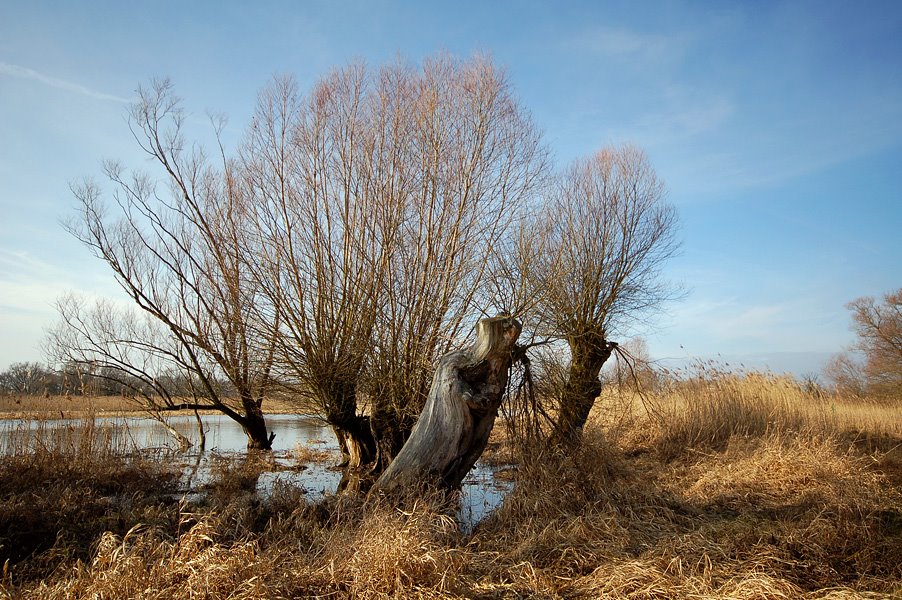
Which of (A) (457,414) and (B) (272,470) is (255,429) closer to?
(B) (272,470)

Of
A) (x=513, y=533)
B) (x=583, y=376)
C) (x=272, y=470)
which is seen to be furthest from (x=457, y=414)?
(x=272, y=470)

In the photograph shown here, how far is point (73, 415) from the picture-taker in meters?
9.46

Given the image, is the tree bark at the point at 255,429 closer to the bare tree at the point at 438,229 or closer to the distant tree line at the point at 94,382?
the distant tree line at the point at 94,382

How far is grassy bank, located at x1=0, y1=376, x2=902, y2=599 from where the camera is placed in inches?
138

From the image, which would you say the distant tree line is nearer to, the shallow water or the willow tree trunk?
the shallow water

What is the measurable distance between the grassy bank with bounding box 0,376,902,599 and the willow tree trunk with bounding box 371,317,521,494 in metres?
0.46

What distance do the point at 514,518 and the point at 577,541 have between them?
108 cm

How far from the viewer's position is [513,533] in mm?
5316

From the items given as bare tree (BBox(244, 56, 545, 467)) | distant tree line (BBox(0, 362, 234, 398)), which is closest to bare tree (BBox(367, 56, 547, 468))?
bare tree (BBox(244, 56, 545, 467))

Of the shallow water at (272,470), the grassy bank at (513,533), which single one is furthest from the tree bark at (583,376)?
the shallow water at (272,470)

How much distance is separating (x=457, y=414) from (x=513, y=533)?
1.36 metres

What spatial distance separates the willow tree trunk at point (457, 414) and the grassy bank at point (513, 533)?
18.3 inches

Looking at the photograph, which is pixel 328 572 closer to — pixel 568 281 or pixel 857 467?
pixel 857 467

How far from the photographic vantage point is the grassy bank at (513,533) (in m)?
3.50
